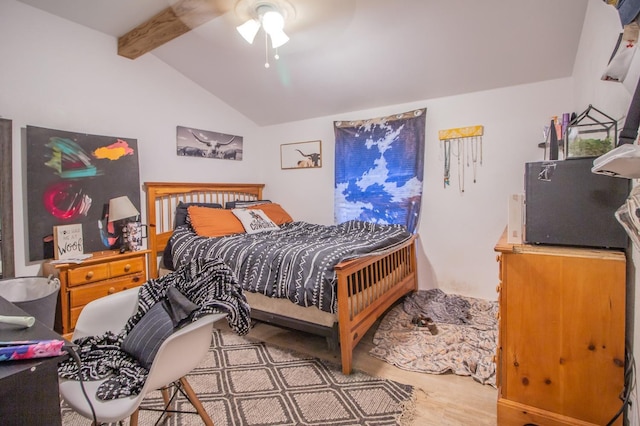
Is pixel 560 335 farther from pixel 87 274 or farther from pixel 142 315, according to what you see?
pixel 87 274

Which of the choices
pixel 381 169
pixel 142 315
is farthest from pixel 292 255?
pixel 381 169

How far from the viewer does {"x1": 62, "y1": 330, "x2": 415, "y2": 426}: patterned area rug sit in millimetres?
1615

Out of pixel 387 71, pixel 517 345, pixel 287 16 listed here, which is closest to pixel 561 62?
pixel 387 71

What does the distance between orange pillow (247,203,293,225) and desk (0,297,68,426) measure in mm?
3174

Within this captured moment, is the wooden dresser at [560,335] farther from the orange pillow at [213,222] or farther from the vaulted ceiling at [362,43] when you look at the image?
the orange pillow at [213,222]

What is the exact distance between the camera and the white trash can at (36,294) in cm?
207

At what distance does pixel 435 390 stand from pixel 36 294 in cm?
282

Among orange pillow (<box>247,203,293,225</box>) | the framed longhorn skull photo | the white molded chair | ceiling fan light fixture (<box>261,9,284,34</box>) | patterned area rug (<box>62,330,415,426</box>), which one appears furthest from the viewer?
the framed longhorn skull photo

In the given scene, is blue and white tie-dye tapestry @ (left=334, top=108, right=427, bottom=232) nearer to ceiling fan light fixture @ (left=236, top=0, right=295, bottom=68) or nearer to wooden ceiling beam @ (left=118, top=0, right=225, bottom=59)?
ceiling fan light fixture @ (left=236, top=0, right=295, bottom=68)

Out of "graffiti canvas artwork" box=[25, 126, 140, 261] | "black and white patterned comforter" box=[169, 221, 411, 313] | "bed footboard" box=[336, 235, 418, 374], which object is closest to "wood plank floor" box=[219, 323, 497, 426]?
"bed footboard" box=[336, 235, 418, 374]

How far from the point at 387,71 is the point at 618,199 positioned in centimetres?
234

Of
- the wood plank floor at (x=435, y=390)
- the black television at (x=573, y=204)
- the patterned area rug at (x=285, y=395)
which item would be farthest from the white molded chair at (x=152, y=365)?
the black television at (x=573, y=204)

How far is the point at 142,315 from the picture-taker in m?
1.55

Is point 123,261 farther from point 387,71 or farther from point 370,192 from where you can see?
point 387,71
